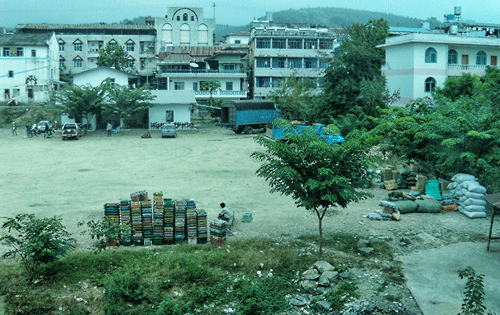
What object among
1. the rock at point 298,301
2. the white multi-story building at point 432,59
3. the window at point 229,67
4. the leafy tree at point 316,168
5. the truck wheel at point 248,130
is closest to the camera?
the rock at point 298,301

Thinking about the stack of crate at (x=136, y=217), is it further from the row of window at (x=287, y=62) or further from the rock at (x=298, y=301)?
the row of window at (x=287, y=62)

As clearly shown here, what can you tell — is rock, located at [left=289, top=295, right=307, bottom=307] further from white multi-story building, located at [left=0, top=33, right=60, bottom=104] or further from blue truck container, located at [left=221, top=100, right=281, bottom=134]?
white multi-story building, located at [left=0, top=33, right=60, bottom=104]

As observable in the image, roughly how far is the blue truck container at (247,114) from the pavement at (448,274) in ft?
86.5

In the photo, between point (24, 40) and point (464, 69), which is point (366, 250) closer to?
point (464, 69)

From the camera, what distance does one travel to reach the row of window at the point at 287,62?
53344 mm

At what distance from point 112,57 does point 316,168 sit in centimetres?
5359

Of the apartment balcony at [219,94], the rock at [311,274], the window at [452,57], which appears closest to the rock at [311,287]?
the rock at [311,274]

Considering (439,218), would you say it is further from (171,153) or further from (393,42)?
(393,42)

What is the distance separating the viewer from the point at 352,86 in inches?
1277

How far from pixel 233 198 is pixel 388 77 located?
22983 mm

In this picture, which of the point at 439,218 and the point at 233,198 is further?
the point at 233,198

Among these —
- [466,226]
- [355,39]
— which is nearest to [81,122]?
[355,39]

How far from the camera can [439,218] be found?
49.4 ft

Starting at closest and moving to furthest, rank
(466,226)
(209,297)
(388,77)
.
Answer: (209,297)
(466,226)
(388,77)
